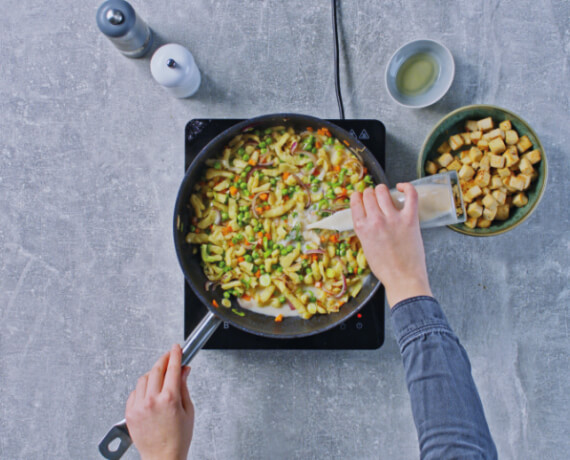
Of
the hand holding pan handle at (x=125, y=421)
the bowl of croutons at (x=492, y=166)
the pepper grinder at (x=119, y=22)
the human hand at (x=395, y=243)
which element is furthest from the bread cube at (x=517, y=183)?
the pepper grinder at (x=119, y=22)

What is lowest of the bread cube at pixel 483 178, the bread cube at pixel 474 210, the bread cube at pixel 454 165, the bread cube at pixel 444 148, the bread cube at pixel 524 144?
the bread cube at pixel 474 210

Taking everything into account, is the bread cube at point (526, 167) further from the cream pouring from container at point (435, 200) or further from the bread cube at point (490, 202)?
the cream pouring from container at point (435, 200)

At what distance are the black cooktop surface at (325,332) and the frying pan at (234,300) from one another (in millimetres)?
53

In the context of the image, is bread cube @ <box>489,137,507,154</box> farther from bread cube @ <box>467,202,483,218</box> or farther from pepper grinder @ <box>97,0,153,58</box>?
pepper grinder @ <box>97,0,153,58</box>

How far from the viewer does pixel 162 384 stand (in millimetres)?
1380

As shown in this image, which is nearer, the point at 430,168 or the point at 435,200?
the point at 435,200

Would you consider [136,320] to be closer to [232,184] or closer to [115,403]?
[115,403]

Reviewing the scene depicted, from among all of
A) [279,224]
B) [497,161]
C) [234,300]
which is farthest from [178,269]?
[497,161]

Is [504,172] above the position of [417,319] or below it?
above

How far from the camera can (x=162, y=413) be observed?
4.43 feet

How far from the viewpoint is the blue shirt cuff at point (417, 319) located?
1217 mm

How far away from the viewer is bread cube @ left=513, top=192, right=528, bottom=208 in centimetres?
158

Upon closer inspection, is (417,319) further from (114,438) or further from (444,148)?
(114,438)

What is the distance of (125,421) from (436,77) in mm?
1553
